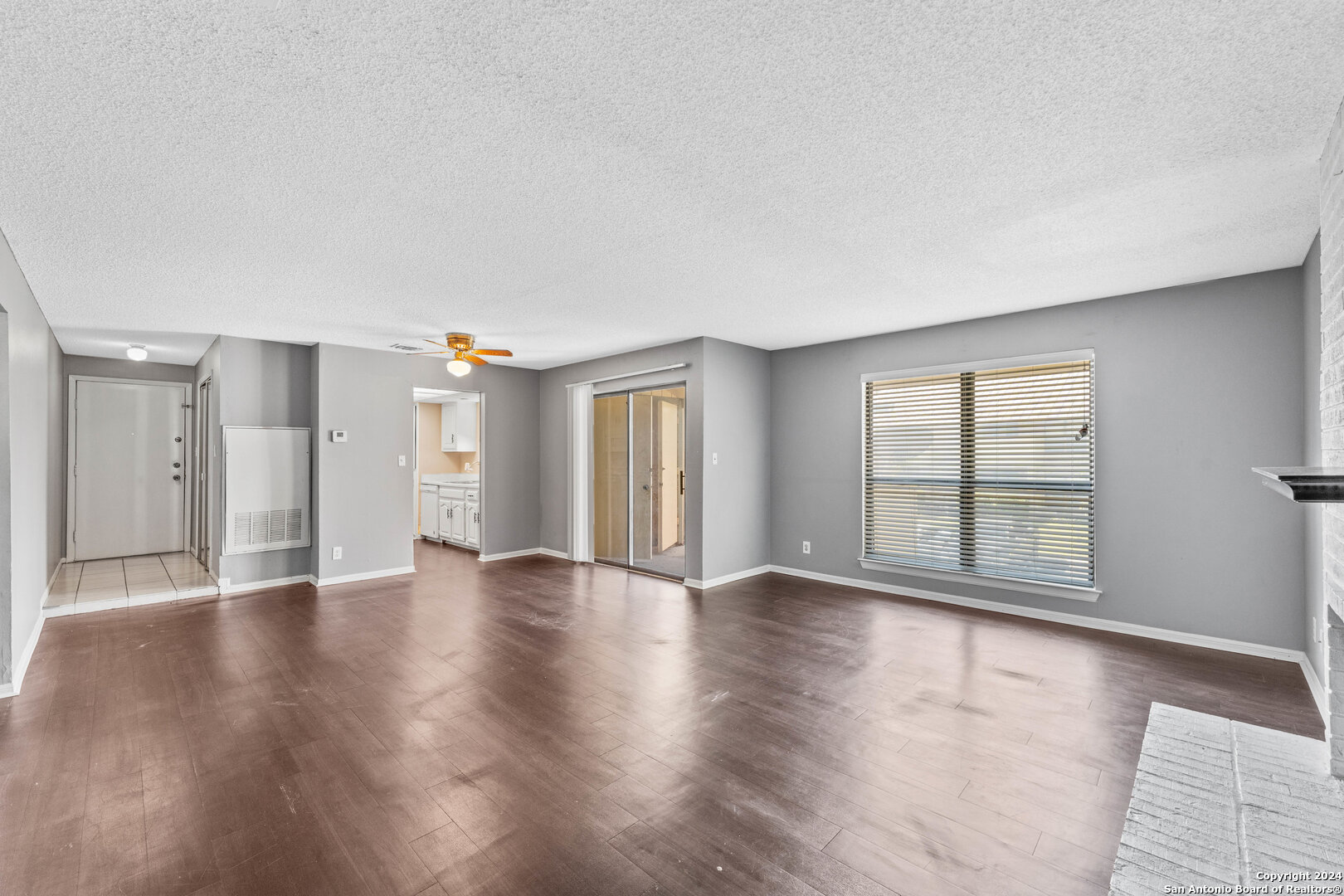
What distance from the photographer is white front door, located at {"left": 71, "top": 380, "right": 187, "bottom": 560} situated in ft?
21.5

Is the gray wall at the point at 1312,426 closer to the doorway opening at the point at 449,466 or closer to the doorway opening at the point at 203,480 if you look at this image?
the doorway opening at the point at 449,466

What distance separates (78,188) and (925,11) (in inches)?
126

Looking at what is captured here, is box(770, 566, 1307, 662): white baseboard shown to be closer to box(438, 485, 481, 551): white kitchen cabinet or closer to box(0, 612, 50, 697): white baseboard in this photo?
box(438, 485, 481, 551): white kitchen cabinet

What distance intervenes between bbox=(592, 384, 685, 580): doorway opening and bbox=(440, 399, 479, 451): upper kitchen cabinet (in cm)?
184

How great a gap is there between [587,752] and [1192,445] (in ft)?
14.1

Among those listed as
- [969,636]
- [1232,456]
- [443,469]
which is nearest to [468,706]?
[969,636]

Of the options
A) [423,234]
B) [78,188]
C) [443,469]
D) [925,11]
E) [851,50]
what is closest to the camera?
[925,11]

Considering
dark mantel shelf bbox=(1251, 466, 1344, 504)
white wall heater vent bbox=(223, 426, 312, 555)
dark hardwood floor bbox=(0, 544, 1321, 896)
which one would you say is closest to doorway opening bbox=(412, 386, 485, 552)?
white wall heater vent bbox=(223, 426, 312, 555)

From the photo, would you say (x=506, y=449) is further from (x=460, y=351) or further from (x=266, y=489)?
(x=266, y=489)

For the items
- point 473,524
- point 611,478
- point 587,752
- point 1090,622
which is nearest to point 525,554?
point 473,524

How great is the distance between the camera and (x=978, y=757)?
248 cm

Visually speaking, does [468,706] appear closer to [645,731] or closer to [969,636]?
[645,731]

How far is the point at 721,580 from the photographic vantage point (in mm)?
5734

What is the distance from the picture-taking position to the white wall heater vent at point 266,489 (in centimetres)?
547
